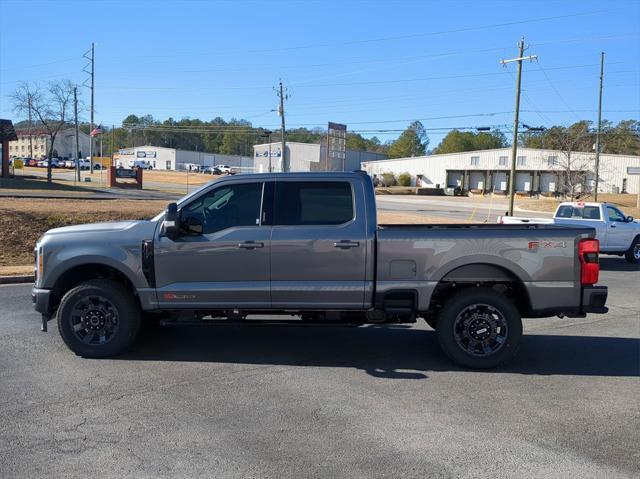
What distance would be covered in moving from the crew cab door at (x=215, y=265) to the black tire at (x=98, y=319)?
0.44 metres

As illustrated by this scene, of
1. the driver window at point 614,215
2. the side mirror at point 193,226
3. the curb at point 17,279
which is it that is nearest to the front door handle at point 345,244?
the side mirror at point 193,226

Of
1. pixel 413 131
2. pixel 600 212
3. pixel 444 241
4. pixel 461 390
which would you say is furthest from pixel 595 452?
pixel 413 131

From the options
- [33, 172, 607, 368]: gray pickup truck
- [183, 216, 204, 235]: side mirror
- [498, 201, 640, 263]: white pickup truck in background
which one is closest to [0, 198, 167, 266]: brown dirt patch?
[33, 172, 607, 368]: gray pickup truck

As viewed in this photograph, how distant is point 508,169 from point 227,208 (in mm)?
81120

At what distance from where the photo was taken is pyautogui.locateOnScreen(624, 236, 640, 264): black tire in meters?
17.4

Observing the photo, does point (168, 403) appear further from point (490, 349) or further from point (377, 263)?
point (490, 349)

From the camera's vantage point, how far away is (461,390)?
5781 mm

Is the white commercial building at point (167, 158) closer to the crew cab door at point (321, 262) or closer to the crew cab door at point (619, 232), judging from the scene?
the crew cab door at point (619, 232)

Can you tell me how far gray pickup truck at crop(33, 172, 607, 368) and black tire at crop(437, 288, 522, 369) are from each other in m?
0.01

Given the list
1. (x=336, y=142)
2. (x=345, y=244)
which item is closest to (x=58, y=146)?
(x=336, y=142)

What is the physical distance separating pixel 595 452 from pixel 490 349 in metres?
2.03

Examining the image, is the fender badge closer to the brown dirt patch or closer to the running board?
the running board

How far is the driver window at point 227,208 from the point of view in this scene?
21.3 feet

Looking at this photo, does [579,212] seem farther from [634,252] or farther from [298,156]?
[298,156]
